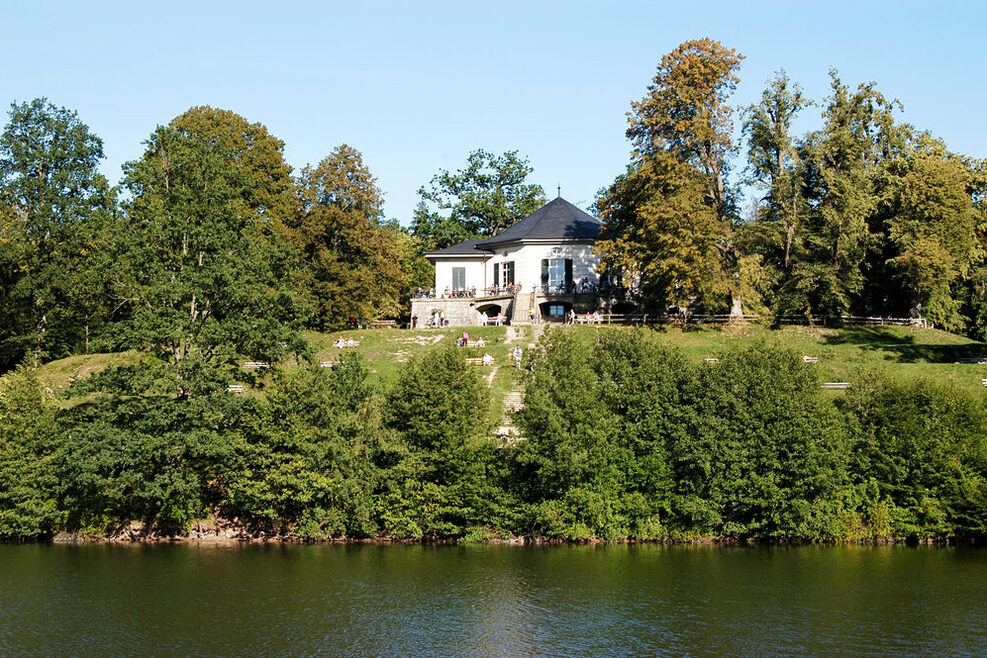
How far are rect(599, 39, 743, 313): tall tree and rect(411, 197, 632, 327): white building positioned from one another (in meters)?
4.04

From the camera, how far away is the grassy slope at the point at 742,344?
1804 inches

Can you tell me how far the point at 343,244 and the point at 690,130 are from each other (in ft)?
69.3

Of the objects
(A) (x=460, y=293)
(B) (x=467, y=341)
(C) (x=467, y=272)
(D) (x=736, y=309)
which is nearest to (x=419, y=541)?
(B) (x=467, y=341)

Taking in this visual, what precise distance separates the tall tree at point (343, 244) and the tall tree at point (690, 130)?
13.6 meters

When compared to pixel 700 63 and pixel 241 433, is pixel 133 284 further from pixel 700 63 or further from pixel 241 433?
pixel 700 63

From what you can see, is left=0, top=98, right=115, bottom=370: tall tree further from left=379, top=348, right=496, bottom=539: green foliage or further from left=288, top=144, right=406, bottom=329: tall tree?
left=379, top=348, right=496, bottom=539: green foliage

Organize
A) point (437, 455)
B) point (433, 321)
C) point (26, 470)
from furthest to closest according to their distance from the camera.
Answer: point (433, 321) → point (26, 470) → point (437, 455)

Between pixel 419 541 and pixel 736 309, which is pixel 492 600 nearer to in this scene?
pixel 419 541

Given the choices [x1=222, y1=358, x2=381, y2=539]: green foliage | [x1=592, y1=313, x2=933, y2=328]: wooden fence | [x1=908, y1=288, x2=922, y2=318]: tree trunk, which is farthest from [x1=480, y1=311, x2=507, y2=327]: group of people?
[x1=908, y1=288, x2=922, y2=318]: tree trunk

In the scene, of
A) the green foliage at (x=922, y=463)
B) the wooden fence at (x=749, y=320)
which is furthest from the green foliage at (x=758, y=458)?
the wooden fence at (x=749, y=320)

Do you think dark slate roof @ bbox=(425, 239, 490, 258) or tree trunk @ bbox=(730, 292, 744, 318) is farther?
dark slate roof @ bbox=(425, 239, 490, 258)

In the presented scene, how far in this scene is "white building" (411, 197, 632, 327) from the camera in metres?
59.9

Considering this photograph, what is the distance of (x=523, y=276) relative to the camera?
6112 cm

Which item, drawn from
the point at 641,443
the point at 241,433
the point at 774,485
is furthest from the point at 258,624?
the point at 774,485
